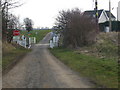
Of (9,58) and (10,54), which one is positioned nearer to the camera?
(9,58)

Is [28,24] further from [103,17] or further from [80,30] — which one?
[80,30]

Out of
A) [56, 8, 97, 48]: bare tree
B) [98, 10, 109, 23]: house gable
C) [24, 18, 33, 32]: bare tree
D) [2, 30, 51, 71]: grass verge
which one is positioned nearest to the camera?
[2, 30, 51, 71]: grass verge

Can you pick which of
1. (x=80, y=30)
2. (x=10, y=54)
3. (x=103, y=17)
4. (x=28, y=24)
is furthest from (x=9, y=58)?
(x=28, y=24)

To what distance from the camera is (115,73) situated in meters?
12.2

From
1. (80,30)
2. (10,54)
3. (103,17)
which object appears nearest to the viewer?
(10,54)

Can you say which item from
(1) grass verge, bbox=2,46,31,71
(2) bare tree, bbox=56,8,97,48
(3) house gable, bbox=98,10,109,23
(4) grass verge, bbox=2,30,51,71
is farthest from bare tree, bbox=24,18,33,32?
(1) grass verge, bbox=2,46,31,71

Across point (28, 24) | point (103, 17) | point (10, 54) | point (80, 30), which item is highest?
point (103, 17)

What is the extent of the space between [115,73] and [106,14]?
248ft

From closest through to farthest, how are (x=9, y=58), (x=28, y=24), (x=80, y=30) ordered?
(x=9, y=58), (x=80, y=30), (x=28, y=24)

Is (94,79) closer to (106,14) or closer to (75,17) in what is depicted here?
(75,17)

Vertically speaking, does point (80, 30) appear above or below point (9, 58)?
above

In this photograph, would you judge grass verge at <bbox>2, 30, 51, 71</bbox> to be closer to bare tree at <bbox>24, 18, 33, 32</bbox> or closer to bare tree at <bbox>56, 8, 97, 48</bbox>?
bare tree at <bbox>56, 8, 97, 48</bbox>

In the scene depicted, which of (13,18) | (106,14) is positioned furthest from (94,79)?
(106,14)

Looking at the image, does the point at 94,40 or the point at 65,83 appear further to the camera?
the point at 94,40
